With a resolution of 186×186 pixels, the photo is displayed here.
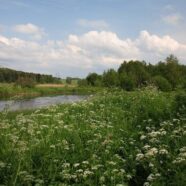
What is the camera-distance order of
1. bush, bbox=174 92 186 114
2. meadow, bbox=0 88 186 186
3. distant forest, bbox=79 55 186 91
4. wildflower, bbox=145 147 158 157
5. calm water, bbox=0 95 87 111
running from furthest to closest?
distant forest, bbox=79 55 186 91 → bush, bbox=174 92 186 114 → calm water, bbox=0 95 87 111 → wildflower, bbox=145 147 158 157 → meadow, bbox=0 88 186 186

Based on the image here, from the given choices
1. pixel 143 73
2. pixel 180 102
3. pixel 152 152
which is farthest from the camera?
pixel 143 73

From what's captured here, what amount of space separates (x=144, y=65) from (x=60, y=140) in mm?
78449

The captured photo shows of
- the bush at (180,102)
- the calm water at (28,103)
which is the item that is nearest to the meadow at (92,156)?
the calm water at (28,103)

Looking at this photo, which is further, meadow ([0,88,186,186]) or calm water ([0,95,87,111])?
calm water ([0,95,87,111])

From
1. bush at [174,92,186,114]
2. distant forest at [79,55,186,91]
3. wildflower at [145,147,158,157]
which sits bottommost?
wildflower at [145,147,158,157]

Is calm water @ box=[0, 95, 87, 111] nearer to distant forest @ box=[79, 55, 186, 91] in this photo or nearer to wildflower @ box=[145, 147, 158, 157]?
wildflower @ box=[145, 147, 158, 157]

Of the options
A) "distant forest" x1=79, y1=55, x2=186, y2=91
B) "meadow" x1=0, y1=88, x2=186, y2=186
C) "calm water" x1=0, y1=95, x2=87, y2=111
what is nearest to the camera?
"meadow" x1=0, y1=88, x2=186, y2=186

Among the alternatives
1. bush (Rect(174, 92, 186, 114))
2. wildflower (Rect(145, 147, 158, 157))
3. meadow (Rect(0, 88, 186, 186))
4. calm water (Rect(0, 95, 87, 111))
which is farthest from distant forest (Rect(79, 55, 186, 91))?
wildflower (Rect(145, 147, 158, 157))

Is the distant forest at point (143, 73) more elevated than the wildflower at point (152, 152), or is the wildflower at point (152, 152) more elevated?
the distant forest at point (143, 73)

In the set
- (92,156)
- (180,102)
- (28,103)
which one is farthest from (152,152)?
(28,103)

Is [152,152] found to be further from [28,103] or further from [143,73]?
[143,73]

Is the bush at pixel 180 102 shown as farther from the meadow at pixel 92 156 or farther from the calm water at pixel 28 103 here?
the calm water at pixel 28 103

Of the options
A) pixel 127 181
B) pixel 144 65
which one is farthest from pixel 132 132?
pixel 144 65

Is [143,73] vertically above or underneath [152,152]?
above
